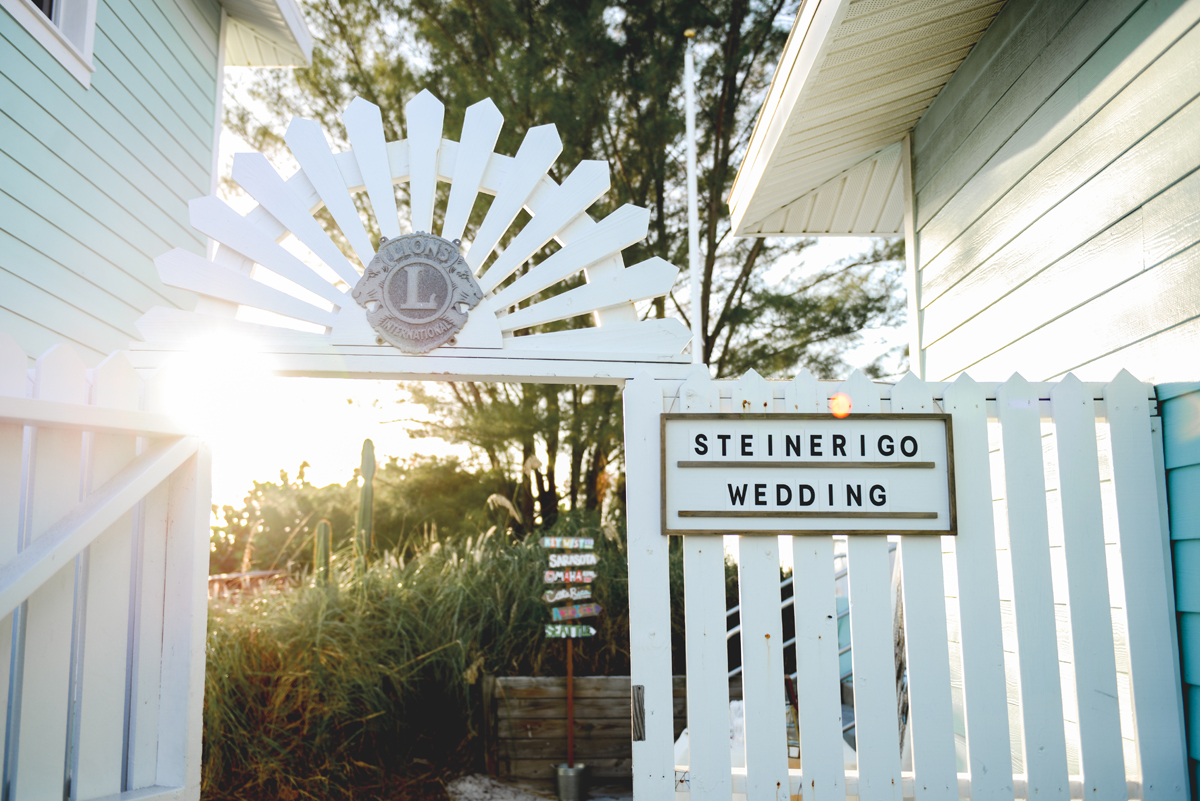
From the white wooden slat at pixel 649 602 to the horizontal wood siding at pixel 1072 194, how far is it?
1.50m

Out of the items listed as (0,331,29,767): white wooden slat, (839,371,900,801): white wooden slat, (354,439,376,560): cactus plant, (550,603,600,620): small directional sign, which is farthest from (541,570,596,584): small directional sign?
(0,331,29,767): white wooden slat

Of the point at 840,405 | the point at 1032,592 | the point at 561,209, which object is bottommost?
the point at 1032,592

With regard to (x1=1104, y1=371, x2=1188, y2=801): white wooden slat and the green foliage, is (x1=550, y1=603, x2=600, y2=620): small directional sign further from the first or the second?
(x1=1104, y1=371, x2=1188, y2=801): white wooden slat

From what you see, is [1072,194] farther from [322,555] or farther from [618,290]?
[322,555]

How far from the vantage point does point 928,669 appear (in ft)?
7.60

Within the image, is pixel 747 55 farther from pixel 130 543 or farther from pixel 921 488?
pixel 130 543

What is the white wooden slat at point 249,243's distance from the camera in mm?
2842

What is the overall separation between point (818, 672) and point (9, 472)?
227 centimetres

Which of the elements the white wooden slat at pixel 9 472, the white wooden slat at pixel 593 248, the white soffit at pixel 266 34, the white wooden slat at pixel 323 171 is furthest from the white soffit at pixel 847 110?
the white soffit at pixel 266 34

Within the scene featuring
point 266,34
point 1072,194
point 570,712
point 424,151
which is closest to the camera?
point 1072,194

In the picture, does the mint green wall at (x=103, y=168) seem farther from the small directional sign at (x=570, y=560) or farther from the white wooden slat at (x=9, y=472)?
the small directional sign at (x=570, y=560)

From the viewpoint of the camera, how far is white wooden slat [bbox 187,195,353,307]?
2842 mm

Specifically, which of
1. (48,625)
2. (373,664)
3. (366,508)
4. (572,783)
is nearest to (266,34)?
(366,508)

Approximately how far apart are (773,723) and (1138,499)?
129 centimetres
